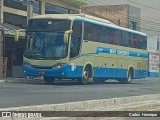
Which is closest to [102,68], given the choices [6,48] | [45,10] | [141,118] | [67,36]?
[67,36]

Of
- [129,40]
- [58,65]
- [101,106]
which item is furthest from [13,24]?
[101,106]

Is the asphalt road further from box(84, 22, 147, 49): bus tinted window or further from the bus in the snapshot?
box(84, 22, 147, 49): bus tinted window

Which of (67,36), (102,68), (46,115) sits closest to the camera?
(46,115)

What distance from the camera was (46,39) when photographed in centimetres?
2550

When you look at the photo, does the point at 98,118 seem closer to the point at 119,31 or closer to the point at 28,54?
the point at 28,54

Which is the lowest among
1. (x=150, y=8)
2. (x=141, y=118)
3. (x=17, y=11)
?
(x=141, y=118)

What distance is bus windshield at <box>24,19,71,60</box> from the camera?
25344 mm

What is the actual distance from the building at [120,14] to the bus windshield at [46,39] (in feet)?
108

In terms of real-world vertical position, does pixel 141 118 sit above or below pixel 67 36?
below

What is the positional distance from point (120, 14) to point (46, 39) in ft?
119

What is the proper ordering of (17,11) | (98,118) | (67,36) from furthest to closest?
(17,11) < (67,36) < (98,118)

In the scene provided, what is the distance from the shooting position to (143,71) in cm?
3594

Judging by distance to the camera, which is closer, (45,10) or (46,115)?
(46,115)

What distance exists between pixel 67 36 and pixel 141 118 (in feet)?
43.1
